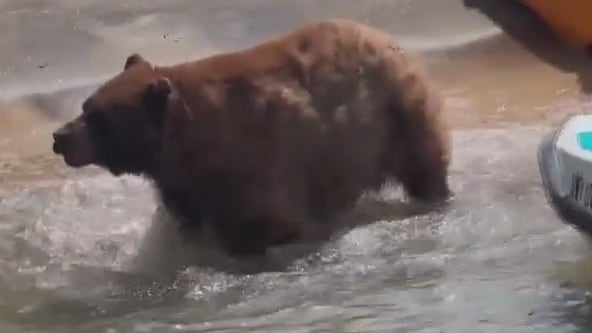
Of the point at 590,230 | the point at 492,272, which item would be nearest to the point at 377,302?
the point at 492,272

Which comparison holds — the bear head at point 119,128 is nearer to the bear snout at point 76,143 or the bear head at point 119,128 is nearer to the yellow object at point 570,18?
the bear snout at point 76,143

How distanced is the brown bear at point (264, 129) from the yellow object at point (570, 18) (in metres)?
2.13

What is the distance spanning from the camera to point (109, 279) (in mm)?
4457

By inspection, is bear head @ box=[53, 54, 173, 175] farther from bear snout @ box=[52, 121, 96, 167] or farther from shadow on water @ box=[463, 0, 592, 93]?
shadow on water @ box=[463, 0, 592, 93]

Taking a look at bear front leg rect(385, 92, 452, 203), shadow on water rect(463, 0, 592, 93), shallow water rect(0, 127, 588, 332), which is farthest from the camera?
shadow on water rect(463, 0, 592, 93)

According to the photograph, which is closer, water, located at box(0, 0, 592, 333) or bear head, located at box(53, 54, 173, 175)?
water, located at box(0, 0, 592, 333)

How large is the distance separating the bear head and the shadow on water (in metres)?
2.63

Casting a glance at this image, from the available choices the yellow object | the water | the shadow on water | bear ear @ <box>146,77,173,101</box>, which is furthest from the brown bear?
the yellow object

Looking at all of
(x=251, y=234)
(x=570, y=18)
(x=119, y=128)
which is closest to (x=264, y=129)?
(x=251, y=234)

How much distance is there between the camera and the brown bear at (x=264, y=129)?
14.4 feet

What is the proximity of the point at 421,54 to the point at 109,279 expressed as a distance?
287 cm

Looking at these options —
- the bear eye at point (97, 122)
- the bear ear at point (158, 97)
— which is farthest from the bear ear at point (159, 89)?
the bear eye at point (97, 122)

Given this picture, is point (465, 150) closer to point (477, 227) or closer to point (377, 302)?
point (477, 227)

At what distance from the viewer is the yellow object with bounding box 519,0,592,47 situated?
6.57m
